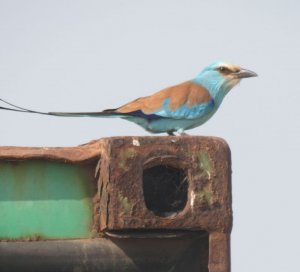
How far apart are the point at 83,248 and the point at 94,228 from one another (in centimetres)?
10

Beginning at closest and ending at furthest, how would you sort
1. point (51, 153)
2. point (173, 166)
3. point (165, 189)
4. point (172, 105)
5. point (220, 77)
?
1. point (51, 153)
2. point (173, 166)
3. point (165, 189)
4. point (172, 105)
5. point (220, 77)

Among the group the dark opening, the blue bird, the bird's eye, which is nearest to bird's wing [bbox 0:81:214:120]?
the blue bird

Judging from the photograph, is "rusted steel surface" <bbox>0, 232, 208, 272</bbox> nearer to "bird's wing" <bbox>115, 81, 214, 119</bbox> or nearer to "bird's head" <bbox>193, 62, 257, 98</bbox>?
"bird's wing" <bbox>115, 81, 214, 119</bbox>

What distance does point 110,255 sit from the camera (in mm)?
3570

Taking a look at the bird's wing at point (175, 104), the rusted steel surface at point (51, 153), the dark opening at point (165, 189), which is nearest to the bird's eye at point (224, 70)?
the bird's wing at point (175, 104)

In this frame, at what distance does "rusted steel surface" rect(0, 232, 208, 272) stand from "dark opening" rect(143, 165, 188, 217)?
0.46 ft

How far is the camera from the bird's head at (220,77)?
23.5 feet

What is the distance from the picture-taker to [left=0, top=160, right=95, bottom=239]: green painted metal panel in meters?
3.48

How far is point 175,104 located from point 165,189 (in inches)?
107

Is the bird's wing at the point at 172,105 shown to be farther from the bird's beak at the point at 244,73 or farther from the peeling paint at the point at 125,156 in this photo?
the peeling paint at the point at 125,156

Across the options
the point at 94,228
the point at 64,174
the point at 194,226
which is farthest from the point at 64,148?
the point at 194,226

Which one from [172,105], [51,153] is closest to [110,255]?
[51,153]

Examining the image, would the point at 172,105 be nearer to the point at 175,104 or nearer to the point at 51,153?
the point at 175,104

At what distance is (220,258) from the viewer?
3.57 metres
